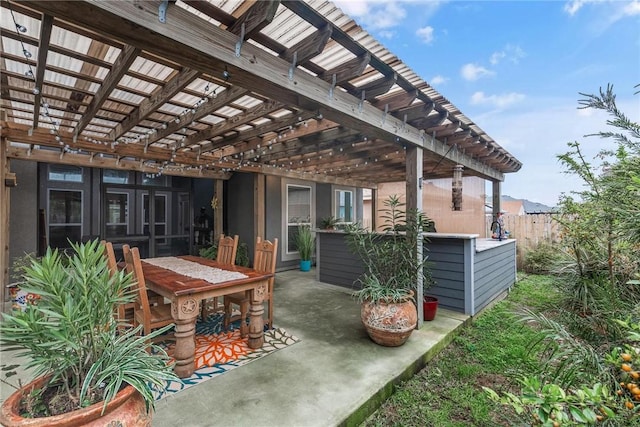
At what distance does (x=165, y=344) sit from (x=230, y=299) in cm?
77

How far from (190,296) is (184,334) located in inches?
12.7

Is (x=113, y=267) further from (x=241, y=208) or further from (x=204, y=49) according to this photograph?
(x=241, y=208)

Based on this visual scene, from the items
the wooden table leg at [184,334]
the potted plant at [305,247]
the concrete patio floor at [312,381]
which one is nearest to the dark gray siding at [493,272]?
the concrete patio floor at [312,381]

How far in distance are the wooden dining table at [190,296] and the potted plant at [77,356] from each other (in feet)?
3.25

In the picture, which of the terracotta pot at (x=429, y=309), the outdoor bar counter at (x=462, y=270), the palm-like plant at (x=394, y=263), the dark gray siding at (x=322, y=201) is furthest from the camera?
the dark gray siding at (x=322, y=201)

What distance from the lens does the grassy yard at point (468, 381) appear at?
2010mm

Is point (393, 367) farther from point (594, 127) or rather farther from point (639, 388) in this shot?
point (594, 127)

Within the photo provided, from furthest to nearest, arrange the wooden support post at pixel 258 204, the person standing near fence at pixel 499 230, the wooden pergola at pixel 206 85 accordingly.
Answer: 1. the wooden support post at pixel 258 204
2. the person standing near fence at pixel 499 230
3. the wooden pergola at pixel 206 85

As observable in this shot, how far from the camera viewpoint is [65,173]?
17.4 feet

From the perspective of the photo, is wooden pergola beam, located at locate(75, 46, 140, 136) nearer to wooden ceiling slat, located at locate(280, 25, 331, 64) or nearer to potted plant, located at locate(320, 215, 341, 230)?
wooden ceiling slat, located at locate(280, 25, 331, 64)

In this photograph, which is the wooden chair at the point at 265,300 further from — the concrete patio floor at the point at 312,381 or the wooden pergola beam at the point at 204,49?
the wooden pergola beam at the point at 204,49

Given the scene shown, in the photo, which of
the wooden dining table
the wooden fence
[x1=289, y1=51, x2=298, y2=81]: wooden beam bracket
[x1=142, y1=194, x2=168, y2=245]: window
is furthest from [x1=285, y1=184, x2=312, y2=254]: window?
the wooden fence

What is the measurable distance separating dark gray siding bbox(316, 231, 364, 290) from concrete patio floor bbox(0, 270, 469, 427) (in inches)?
61.3

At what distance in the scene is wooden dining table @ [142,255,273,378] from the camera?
233 centimetres
